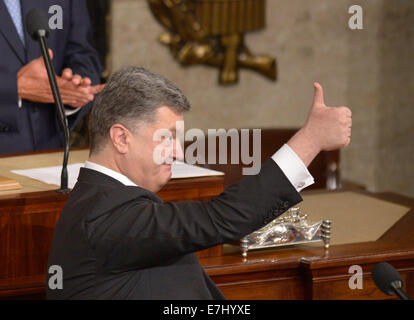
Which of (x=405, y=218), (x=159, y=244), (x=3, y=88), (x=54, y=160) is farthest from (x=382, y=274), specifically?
(x=3, y=88)

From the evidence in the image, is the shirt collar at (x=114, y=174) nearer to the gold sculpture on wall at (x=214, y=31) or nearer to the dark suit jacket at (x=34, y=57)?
the dark suit jacket at (x=34, y=57)

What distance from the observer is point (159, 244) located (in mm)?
1579

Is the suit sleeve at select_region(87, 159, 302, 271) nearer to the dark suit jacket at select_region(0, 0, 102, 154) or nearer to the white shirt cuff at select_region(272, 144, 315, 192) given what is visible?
the white shirt cuff at select_region(272, 144, 315, 192)

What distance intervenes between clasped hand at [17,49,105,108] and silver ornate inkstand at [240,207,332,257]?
95cm

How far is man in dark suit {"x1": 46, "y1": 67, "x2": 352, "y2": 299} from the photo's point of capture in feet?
5.23

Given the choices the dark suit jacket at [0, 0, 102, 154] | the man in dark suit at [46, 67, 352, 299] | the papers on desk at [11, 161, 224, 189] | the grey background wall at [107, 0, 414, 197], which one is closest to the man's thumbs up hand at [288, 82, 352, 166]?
the man in dark suit at [46, 67, 352, 299]

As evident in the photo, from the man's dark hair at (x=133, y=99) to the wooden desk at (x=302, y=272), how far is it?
28.0 inches

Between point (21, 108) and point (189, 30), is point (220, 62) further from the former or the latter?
point (21, 108)

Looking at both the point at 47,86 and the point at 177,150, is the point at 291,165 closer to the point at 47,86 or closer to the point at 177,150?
the point at 177,150

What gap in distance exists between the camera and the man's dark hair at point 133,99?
1693 millimetres

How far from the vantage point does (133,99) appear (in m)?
1.69

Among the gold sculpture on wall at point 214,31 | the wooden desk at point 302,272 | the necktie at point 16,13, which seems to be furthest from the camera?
the gold sculpture on wall at point 214,31

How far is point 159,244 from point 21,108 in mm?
1886

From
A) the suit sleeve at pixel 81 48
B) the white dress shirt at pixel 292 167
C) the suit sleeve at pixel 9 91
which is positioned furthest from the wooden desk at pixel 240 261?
the suit sleeve at pixel 81 48
